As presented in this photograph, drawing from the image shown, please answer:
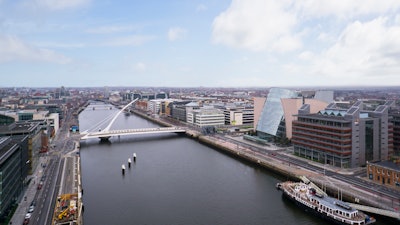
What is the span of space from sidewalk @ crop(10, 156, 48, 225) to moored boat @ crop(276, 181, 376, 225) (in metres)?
18.7

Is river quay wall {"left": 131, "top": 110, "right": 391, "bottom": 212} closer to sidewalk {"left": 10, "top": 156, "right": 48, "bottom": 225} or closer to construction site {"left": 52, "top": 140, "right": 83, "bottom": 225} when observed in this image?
construction site {"left": 52, "top": 140, "right": 83, "bottom": 225}

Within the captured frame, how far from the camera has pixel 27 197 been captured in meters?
24.6

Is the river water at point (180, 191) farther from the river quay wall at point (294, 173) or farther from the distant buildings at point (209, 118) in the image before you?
the distant buildings at point (209, 118)

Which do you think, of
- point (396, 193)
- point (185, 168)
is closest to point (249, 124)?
point (185, 168)

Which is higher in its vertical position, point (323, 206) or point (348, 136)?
point (348, 136)

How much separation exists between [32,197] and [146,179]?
10.2m

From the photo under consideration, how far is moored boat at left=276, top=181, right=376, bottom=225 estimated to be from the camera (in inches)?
806

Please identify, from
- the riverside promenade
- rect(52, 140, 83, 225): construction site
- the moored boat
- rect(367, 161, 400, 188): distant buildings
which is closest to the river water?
the moored boat

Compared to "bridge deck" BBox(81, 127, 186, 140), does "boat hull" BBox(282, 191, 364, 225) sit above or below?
below

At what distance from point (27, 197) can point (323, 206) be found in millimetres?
21352

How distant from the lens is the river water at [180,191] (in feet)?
73.7

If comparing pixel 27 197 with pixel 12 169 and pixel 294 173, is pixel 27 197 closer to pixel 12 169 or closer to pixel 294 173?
pixel 12 169

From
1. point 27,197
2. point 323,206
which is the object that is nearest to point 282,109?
point 323,206

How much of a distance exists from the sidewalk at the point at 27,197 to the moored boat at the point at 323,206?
18737mm
